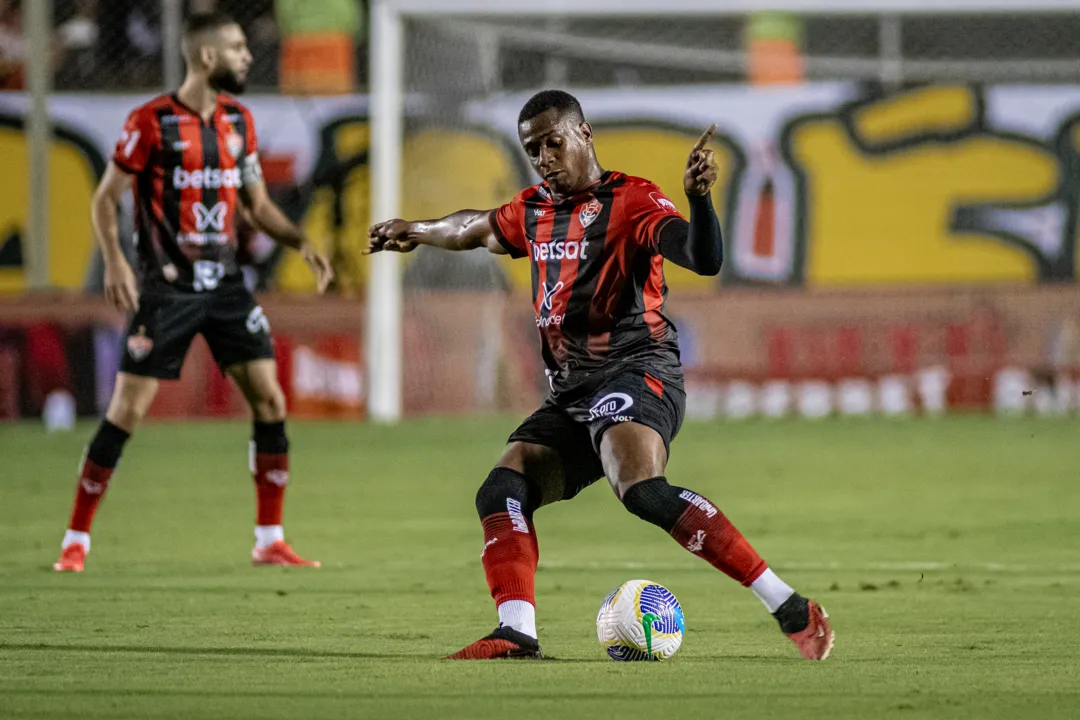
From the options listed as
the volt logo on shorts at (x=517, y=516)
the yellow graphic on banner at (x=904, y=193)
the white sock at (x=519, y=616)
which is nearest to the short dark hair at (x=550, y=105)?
the volt logo on shorts at (x=517, y=516)

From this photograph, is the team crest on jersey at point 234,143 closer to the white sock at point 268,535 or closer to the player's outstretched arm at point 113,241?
the player's outstretched arm at point 113,241

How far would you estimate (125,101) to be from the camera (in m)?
22.8

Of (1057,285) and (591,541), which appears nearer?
(591,541)

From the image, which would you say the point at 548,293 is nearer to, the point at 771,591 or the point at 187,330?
the point at 771,591

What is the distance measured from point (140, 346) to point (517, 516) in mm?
3188

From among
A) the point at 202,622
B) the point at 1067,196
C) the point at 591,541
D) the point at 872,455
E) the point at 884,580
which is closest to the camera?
the point at 202,622

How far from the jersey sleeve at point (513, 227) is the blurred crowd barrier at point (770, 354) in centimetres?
1329

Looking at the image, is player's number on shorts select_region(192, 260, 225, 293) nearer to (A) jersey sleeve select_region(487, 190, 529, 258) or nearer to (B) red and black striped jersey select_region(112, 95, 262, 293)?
(B) red and black striped jersey select_region(112, 95, 262, 293)

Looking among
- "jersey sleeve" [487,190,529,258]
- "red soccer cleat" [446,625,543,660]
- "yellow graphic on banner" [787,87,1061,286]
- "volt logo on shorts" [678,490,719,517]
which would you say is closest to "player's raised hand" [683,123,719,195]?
"volt logo on shorts" [678,490,719,517]

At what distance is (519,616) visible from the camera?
19.1 feet

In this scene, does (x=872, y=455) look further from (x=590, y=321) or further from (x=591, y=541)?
(x=590, y=321)

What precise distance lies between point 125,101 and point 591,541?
575 inches

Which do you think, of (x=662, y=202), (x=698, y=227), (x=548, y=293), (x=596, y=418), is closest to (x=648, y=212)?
(x=662, y=202)

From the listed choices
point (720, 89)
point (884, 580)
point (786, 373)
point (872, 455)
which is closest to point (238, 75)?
point (884, 580)
